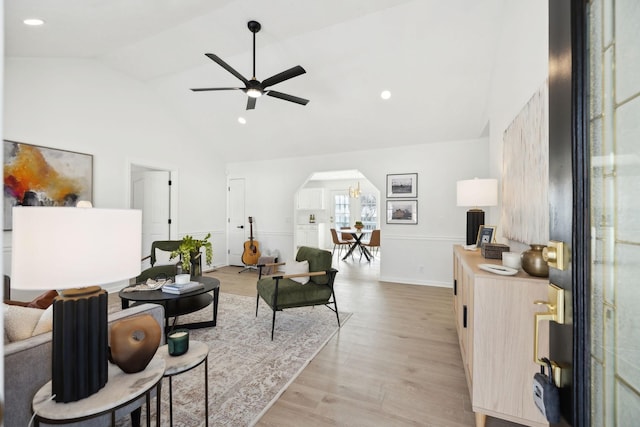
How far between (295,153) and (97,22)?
3.60 metres

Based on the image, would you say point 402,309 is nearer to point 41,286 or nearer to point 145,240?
point 41,286

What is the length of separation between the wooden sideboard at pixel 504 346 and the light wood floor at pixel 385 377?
0.91 feet

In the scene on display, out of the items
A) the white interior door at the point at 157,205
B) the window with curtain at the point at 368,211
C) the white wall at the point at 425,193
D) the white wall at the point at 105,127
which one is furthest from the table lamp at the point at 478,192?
the window with curtain at the point at 368,211

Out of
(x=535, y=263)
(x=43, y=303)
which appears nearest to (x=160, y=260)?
(x=43, y=303)

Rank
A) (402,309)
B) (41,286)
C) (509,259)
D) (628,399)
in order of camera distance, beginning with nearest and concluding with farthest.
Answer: (628,399) < (41,286) < (509,259) < (402,309)

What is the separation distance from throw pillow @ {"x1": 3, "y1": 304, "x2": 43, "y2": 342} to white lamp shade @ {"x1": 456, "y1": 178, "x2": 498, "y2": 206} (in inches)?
125

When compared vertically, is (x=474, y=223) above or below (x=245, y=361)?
above

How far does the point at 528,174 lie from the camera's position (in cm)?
211

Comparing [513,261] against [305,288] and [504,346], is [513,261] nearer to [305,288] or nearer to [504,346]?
[504,346]

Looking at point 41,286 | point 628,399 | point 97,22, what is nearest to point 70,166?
point 97,22

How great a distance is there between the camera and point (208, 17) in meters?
3.15

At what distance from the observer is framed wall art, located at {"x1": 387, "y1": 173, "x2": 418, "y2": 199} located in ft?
17.0

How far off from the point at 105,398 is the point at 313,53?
12.2 feet

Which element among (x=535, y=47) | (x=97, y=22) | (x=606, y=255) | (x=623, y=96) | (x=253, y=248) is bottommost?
(x=253, y=248)
